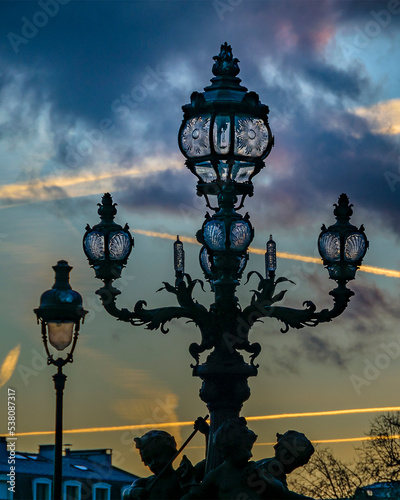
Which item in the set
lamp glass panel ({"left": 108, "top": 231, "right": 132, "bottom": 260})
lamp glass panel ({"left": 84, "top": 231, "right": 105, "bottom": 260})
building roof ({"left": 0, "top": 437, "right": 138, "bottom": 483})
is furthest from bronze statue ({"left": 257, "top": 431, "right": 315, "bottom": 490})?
building roof ({"left": 0, "top": 437, "right": 138, "bottom": 483})

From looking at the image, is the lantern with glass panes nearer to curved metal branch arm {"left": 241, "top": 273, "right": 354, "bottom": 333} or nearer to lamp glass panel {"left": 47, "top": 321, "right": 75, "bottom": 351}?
lamp glass panel {"left": 47, "top": 321, "right": 75, "bottom": 351}

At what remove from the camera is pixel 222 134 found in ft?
52.6

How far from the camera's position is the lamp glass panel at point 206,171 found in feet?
53.9

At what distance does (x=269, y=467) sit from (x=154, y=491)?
39.8 inches

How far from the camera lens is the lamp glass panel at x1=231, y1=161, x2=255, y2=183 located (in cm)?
1641

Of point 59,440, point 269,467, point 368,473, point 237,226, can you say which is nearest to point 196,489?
point 269,467

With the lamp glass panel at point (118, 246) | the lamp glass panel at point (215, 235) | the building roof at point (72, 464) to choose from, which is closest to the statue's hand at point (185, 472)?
the lamp glass panel at point (215, 235)

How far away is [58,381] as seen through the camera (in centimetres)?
1859

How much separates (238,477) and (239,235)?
484 cm

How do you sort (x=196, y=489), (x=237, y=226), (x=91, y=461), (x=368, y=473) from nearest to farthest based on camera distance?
(x=196, y=489) → (x=237, y=226) → (x=368, y=473) → (x=91, y=461)

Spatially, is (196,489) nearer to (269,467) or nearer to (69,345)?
(269,467)

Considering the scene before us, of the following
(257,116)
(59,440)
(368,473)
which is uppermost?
(368,473)

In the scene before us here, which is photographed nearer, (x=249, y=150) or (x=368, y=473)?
(x=249, y=150)

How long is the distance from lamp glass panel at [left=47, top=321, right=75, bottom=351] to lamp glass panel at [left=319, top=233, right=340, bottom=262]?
3554 mm
